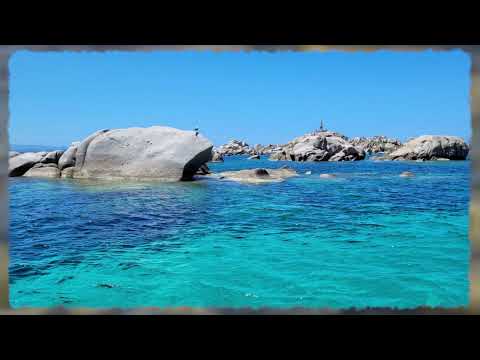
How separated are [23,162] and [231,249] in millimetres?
16147

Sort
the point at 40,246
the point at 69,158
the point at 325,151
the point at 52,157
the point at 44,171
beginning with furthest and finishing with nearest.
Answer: the point at 325,151
the point at 52,157
the point at 44,171
the point at 69,158
the point at 40,246

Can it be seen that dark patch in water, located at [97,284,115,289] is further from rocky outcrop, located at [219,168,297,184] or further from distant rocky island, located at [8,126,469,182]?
rocky outcrop, located at [219,168,297,184]

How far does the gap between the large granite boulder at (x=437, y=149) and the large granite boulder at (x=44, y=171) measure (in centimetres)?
3977

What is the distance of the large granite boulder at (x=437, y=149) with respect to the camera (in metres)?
42.9

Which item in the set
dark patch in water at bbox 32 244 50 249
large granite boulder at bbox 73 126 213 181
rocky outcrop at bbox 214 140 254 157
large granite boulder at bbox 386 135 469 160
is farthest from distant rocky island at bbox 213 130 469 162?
dark patch in water at bbox 32 244 50 249

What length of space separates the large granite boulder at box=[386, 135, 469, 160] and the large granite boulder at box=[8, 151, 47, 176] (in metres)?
40.2

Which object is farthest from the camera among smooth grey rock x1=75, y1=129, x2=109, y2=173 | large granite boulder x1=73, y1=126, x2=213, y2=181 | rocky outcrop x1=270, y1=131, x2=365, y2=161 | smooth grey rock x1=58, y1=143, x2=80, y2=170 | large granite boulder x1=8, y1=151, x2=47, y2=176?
rocky outcrop x1=270, y1=131, x2=365, y2=161

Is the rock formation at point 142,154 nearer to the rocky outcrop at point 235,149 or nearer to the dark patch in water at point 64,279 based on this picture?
the dark patch in water at point 64,279

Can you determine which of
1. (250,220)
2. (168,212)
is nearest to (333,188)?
(250,220)

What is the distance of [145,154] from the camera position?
1692cm

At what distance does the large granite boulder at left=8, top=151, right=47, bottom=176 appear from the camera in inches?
741

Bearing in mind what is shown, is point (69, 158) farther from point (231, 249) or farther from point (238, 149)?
point (238, 149)

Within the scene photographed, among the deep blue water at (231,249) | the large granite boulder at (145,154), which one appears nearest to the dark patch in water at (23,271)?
the deep blue water at (231,249)

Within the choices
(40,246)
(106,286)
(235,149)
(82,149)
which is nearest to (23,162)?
(82,149)
